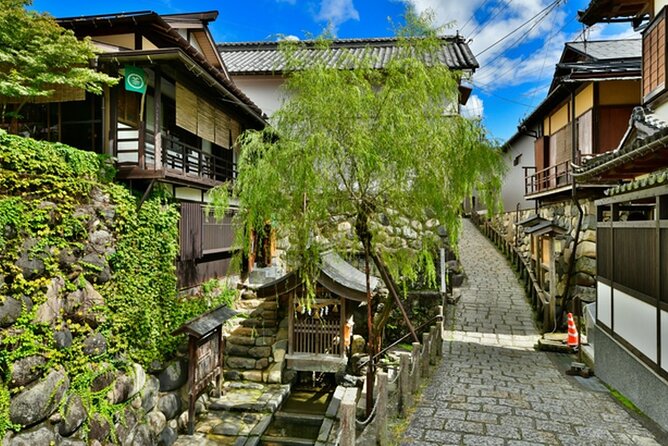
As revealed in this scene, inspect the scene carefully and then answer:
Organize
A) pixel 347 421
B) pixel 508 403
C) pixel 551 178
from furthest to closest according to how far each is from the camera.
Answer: pixel 551 178, pixel 508 403, pixel 347 421

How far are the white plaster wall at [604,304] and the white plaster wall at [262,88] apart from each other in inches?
636

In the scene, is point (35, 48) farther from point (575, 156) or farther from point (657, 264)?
point (575, 156)

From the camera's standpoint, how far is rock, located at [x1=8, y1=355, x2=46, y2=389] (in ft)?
21.2

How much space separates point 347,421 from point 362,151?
3915 millimetres

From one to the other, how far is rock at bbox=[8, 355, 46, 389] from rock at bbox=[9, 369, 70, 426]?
0.14 m

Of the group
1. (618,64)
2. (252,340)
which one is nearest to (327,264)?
(252,340)

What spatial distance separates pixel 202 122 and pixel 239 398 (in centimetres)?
878

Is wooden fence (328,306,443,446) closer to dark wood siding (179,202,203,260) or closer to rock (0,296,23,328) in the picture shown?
rock (0,296,23,328)

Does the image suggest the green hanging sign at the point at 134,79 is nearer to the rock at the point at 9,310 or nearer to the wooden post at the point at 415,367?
the rock at the point at 9,310

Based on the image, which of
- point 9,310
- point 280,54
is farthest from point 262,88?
point 9,310

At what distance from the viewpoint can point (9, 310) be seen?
21.8 ft

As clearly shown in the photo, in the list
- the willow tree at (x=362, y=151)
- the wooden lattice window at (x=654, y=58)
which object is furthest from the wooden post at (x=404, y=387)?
the wooden lattice window at (x=654, y=58)

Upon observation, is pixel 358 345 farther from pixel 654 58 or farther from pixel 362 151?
pixel 654 58

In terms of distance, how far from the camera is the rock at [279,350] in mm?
12586
